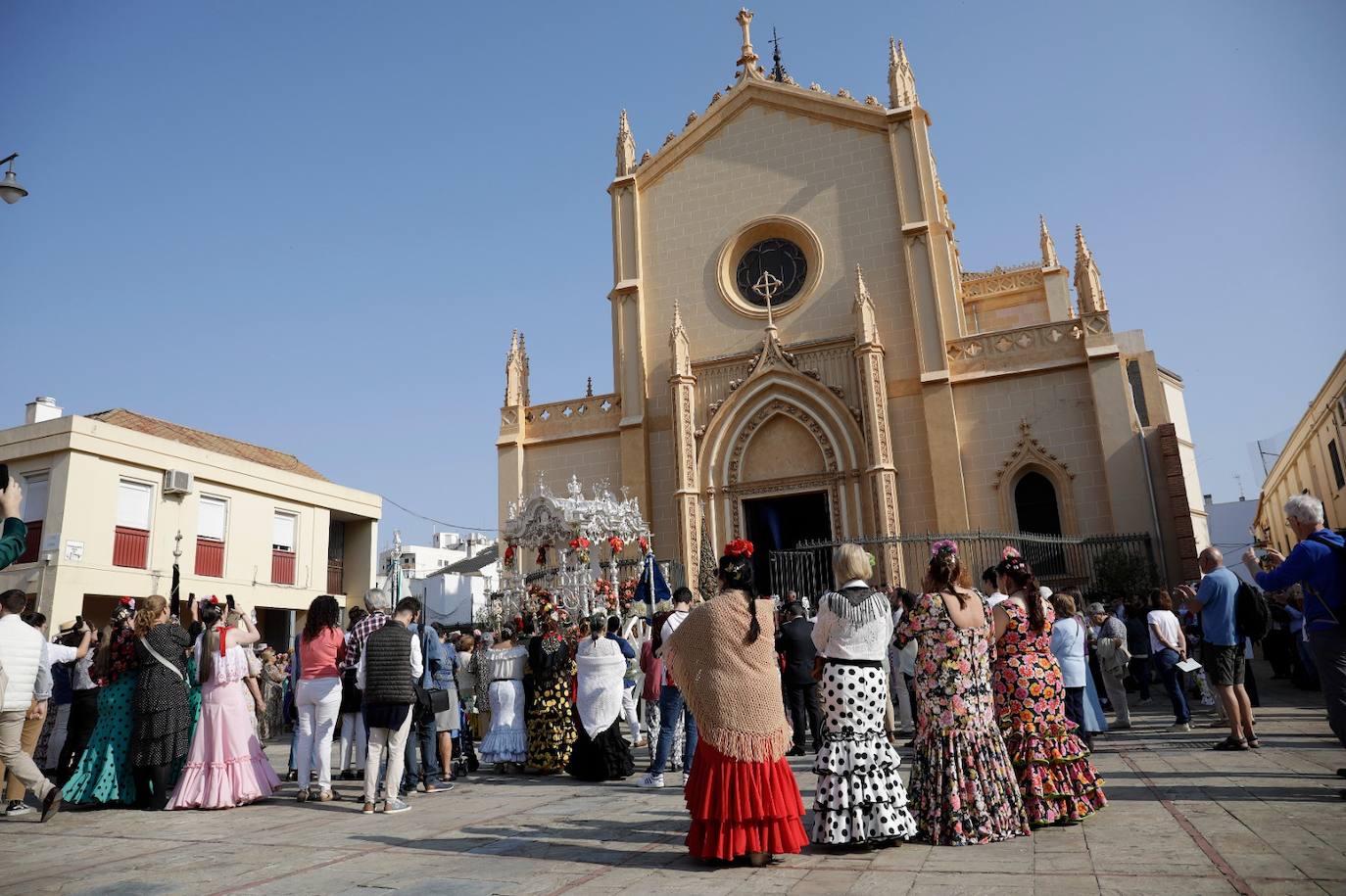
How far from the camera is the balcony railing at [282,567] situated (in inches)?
898

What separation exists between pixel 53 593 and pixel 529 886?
57.8ft

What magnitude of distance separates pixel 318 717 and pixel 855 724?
5.12 meters

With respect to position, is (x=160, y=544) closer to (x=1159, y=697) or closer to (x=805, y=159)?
(x=805, y=159)

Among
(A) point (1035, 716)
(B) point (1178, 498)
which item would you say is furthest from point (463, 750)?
(B) point (1178, 498)

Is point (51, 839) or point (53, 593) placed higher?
point (53, 593)

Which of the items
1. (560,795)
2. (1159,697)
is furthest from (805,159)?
(560,795)

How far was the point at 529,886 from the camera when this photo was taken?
4.52 meters

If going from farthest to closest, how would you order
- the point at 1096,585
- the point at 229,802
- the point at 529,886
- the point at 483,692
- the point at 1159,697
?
the point at 1096,585, the point at 1159,697, the point at 483,692, the point at 229,802, the point at 529,886

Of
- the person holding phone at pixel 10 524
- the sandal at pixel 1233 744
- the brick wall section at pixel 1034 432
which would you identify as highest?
the brick wall section at pixel 1034 432

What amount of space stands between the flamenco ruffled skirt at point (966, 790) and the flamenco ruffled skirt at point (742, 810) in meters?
0.82

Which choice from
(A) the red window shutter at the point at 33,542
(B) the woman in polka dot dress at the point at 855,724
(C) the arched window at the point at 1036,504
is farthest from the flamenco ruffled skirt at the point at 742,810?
(A) the red window shutter at the point at 33,542

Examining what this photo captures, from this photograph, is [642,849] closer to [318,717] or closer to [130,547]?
[318,717]

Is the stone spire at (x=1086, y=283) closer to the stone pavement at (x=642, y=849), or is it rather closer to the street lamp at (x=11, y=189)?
the stone pavement at (x=642, y=849)

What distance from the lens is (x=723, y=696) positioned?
207 inches
